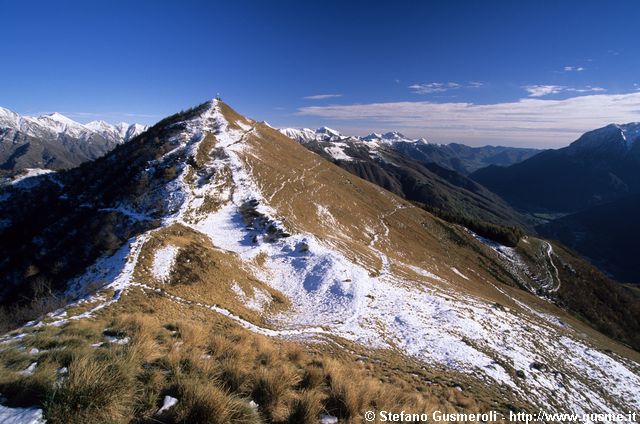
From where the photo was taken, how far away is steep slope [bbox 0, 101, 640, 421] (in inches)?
790

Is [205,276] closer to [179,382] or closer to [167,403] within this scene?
[179,382]

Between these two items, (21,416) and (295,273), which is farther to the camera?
(295,273)

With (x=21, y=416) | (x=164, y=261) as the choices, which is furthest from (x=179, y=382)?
(x=164, y=261)

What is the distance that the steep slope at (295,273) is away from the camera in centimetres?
2006

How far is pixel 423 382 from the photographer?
16141 millimetres

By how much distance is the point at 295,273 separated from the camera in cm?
3203

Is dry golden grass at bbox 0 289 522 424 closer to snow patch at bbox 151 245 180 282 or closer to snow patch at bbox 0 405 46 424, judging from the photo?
snow patch at bbox 0 405 46 424

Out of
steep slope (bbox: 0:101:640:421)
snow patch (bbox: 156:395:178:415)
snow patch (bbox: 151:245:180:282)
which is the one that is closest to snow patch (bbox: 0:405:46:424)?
snow patch (bbox: 156:395:178:415)

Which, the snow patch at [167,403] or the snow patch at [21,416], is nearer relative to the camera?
the snow patch at [21,416]

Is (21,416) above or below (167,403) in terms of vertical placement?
above

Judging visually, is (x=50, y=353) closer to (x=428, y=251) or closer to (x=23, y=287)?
(x=23, y=287)

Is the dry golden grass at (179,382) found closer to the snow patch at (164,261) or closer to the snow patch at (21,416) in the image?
the snow patch at (21,416)

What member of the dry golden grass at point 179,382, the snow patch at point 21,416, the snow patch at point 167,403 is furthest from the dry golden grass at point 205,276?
the snow patch at point 21,416

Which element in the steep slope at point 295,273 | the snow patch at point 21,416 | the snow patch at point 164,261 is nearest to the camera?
the snow patch at point 21,416
